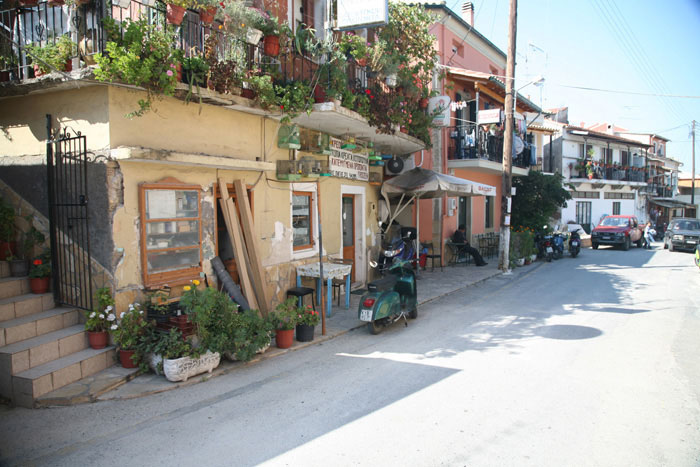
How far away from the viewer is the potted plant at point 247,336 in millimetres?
5805

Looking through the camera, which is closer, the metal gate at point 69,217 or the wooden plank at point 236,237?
the metal gate at point 69,217

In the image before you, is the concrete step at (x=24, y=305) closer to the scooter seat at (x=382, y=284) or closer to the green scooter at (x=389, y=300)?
the green scooter at (x=389, y=300)

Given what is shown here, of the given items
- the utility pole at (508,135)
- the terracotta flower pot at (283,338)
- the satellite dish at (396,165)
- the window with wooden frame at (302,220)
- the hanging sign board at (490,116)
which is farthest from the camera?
the hanging sign board at (490,116)

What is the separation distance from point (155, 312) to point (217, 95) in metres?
3.18

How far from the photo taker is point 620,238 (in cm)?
2267

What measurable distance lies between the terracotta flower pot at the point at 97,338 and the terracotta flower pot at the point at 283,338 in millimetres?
2272

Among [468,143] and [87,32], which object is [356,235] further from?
[87,32]

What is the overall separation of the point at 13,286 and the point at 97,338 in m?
1.45

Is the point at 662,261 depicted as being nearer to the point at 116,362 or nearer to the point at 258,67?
the point at 258,67

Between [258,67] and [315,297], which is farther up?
[258,67]

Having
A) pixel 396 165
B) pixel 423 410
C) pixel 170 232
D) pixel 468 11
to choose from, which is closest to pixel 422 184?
pixel 396 165

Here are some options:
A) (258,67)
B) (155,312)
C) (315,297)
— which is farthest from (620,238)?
(155,312)

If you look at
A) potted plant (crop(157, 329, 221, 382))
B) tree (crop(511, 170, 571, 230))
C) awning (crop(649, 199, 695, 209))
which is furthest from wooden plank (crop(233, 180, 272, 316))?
awning (crop(649, 199, 695, 209))

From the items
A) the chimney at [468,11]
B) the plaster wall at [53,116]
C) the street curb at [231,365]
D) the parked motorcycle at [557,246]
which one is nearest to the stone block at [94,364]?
the street curb at [231,365]
